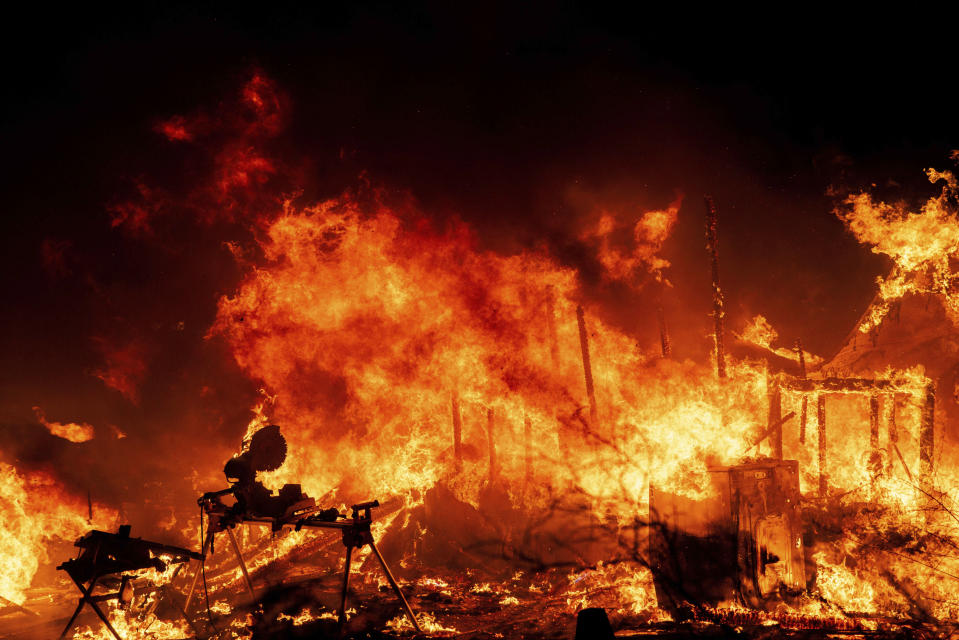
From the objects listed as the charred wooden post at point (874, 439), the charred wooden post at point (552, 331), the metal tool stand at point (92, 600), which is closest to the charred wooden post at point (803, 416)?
the charred wooden post at point (874, 439)

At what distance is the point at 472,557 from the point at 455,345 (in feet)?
22.5

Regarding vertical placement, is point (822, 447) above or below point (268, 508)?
above

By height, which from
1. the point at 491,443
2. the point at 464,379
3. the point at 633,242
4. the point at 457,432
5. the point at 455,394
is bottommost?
the point at 491,443

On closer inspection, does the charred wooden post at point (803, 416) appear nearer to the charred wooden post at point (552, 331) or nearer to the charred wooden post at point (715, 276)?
the charred wooden post at point (715, 276)

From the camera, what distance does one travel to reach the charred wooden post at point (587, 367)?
17109mm

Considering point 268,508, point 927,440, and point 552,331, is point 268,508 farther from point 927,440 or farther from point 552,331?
point 927,440

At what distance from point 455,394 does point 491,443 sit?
82.8 inches

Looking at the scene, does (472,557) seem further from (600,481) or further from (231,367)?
(231,367)

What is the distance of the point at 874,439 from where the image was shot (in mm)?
15672

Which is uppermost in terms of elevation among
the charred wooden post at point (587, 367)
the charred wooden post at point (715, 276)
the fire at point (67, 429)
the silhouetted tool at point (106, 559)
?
the charred wooden post at point (715, 276)

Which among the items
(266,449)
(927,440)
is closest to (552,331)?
(927,440)

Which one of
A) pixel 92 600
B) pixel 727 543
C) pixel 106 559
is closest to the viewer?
pixel 92 600

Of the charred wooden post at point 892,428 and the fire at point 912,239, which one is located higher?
the fire at point 912,239

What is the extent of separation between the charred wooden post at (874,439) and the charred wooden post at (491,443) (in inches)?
432
